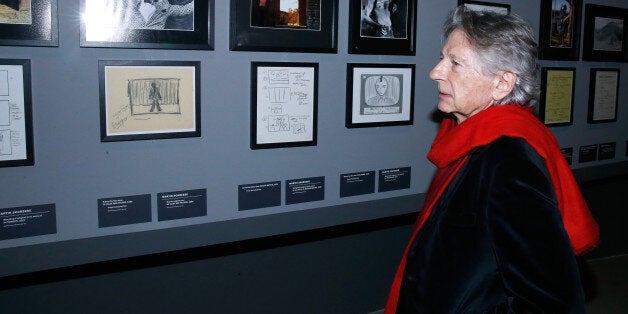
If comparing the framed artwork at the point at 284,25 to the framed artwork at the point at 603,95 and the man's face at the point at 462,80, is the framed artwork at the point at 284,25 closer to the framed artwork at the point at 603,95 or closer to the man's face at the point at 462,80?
the man's face at the point at 462,80

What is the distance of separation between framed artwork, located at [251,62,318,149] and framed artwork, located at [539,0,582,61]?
189cm

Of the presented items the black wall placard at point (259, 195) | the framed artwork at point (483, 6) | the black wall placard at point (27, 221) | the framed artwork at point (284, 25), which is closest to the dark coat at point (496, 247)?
the black wall placard at point (259, 195)

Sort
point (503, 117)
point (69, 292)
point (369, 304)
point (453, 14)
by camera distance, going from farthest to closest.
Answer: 1. point (369, 304)
2. point (69, 292)
3. point (453, 14)
4. point (503, 117)

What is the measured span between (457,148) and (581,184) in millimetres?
3006

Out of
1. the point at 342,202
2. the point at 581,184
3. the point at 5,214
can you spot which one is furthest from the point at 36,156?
the point at 581,184

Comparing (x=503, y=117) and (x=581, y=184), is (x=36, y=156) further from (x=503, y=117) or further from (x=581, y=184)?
(x=581, y=184)

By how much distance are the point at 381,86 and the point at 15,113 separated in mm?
1842

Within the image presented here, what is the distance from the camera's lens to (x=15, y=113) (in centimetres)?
219

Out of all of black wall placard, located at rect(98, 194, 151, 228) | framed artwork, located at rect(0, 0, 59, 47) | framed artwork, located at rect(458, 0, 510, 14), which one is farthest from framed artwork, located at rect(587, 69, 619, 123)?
framed artwork, located at rect(0, 0, 59, 47)

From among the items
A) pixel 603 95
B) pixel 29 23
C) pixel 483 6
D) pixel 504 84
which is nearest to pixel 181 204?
pixel 29 23

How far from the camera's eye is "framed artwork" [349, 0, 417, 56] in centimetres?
301

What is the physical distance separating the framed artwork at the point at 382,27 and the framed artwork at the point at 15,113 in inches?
62.7

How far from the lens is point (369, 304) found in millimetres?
3529

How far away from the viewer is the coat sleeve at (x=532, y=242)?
1.41m
